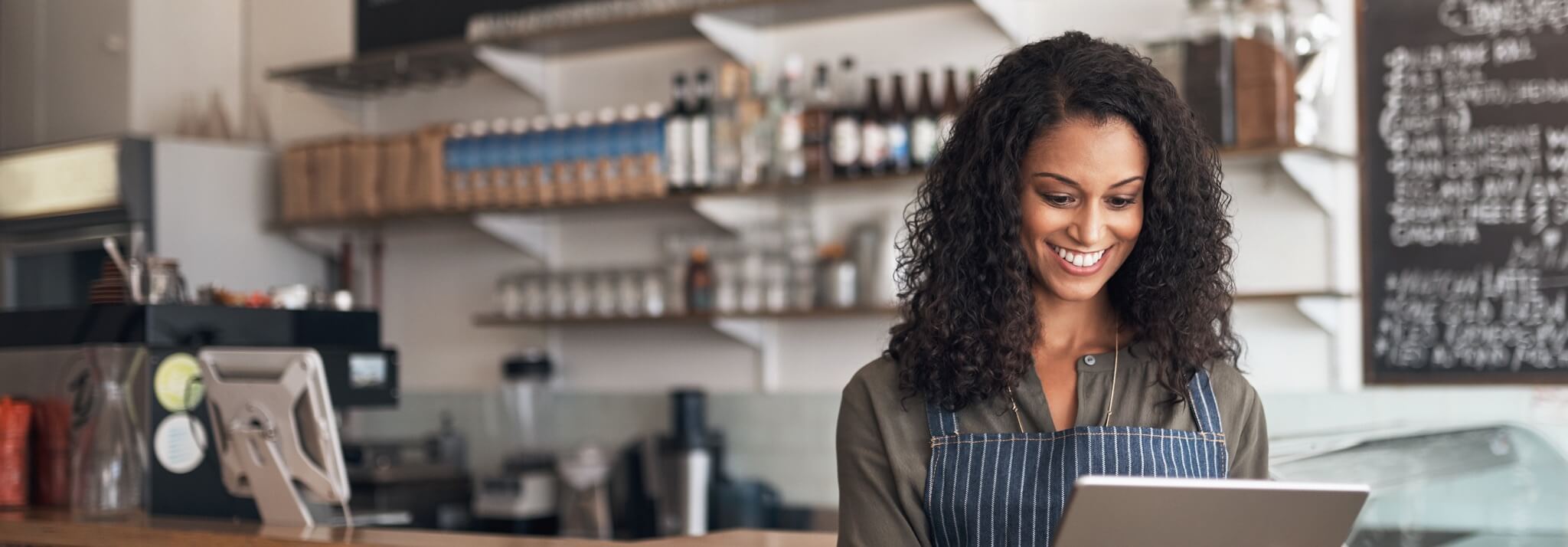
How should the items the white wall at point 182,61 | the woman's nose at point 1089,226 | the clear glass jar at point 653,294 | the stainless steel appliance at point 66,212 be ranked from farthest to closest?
1. the white wall at point 182,61
2. the stainless steel appliance at point 66,212
3. the clear glass jar at point 653,294
4. the woman's nose at point 1089,226

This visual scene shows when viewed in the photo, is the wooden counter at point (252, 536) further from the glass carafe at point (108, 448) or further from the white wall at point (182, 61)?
the white wall at point (182, 61)

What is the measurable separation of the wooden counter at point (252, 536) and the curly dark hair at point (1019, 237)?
0.90 m

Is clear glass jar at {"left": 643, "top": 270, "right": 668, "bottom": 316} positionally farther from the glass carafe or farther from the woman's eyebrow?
the woman's eyebrow

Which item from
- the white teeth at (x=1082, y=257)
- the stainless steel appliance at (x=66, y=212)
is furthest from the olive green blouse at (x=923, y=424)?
the stainless steel appliance at (x=66, y=212)

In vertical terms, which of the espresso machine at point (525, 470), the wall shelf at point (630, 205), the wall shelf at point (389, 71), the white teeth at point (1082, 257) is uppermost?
the wall shelf at point (389, 71)

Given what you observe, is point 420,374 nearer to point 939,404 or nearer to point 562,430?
point 562,430

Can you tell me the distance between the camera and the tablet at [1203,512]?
3.76ft

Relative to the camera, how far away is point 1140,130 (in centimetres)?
141

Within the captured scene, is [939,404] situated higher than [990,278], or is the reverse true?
[990,278]

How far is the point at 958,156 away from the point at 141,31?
12.7 feet

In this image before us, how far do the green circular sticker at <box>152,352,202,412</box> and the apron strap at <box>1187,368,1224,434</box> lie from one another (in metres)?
2.21

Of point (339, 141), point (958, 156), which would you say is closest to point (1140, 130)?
point (958, 156)

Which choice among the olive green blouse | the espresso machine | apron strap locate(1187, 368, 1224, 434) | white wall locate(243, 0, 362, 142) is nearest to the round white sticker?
the espresso machine

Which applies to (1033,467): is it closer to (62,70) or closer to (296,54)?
(296,54)
